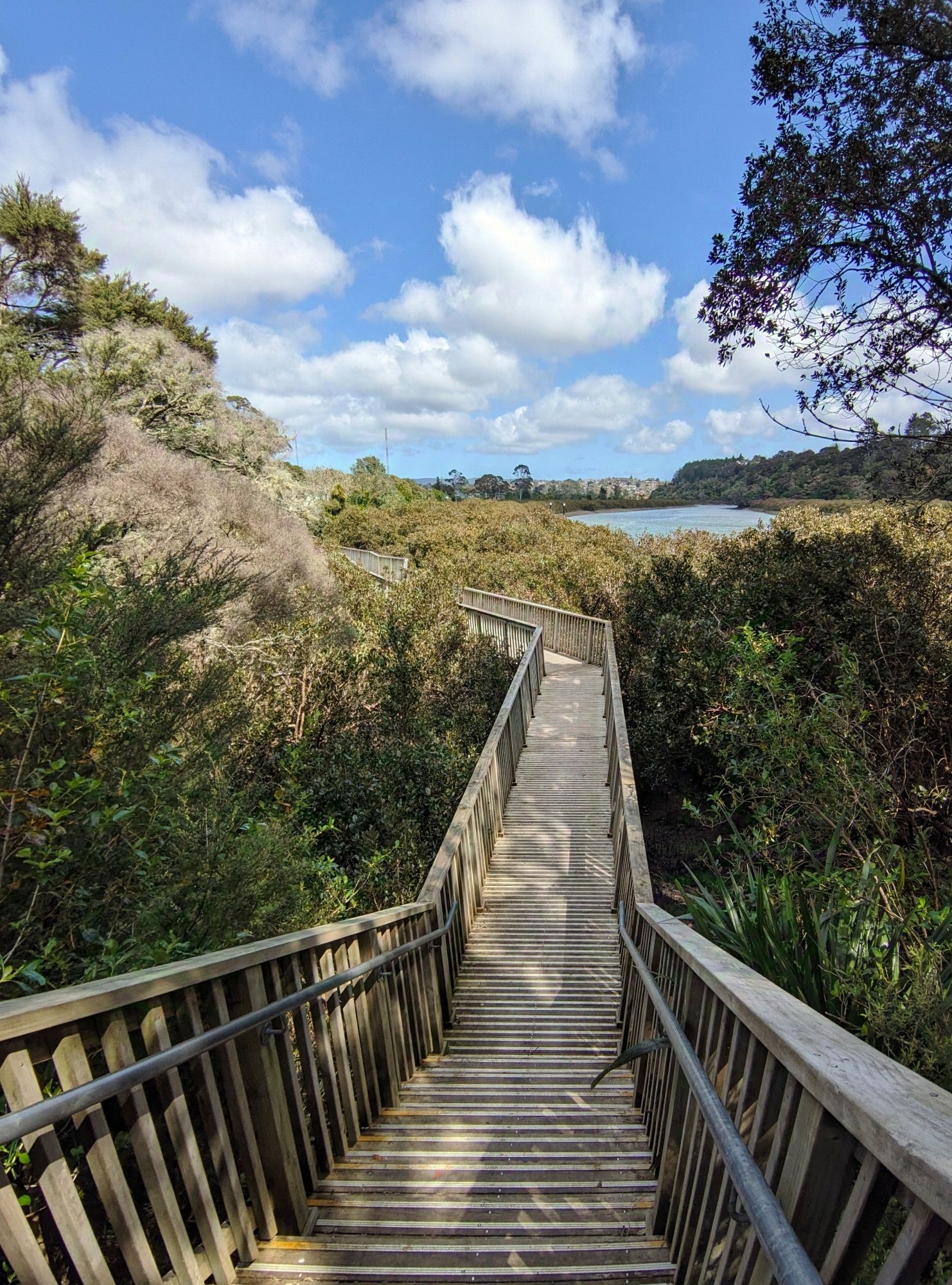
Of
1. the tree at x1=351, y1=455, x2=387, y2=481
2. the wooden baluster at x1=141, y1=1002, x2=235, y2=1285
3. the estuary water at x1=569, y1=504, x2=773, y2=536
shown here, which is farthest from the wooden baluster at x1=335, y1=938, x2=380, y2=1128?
the tree at x1=351, y1=455, x2=387, y2=481

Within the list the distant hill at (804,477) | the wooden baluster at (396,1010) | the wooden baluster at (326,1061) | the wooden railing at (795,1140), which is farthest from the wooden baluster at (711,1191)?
the distant hill at (804,477)

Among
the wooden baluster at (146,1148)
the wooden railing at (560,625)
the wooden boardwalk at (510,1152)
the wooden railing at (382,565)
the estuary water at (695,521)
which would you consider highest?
the estuary water at (695,521)

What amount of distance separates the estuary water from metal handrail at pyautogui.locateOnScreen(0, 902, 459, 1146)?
20.7 m

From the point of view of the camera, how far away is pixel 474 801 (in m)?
6.53

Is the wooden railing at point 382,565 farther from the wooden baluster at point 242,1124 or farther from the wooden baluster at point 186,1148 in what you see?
the wooden baluster at point 186,1148

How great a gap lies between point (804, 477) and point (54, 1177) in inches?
1021

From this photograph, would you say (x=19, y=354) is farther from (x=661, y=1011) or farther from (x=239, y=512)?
(x=661, y=1011)

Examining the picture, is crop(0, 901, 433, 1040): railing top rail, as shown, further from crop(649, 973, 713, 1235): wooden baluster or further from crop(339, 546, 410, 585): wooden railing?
crop(339, 546, 410, 585): wooden railing

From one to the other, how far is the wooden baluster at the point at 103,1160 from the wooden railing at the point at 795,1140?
51.8 inches

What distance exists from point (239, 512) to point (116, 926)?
51.0 feet

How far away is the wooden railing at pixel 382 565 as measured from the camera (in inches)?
996

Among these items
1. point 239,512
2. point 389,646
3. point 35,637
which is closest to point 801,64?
point 35,637

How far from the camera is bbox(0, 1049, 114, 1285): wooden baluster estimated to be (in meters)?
1.21

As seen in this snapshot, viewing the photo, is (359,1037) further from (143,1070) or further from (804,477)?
(804,477)
